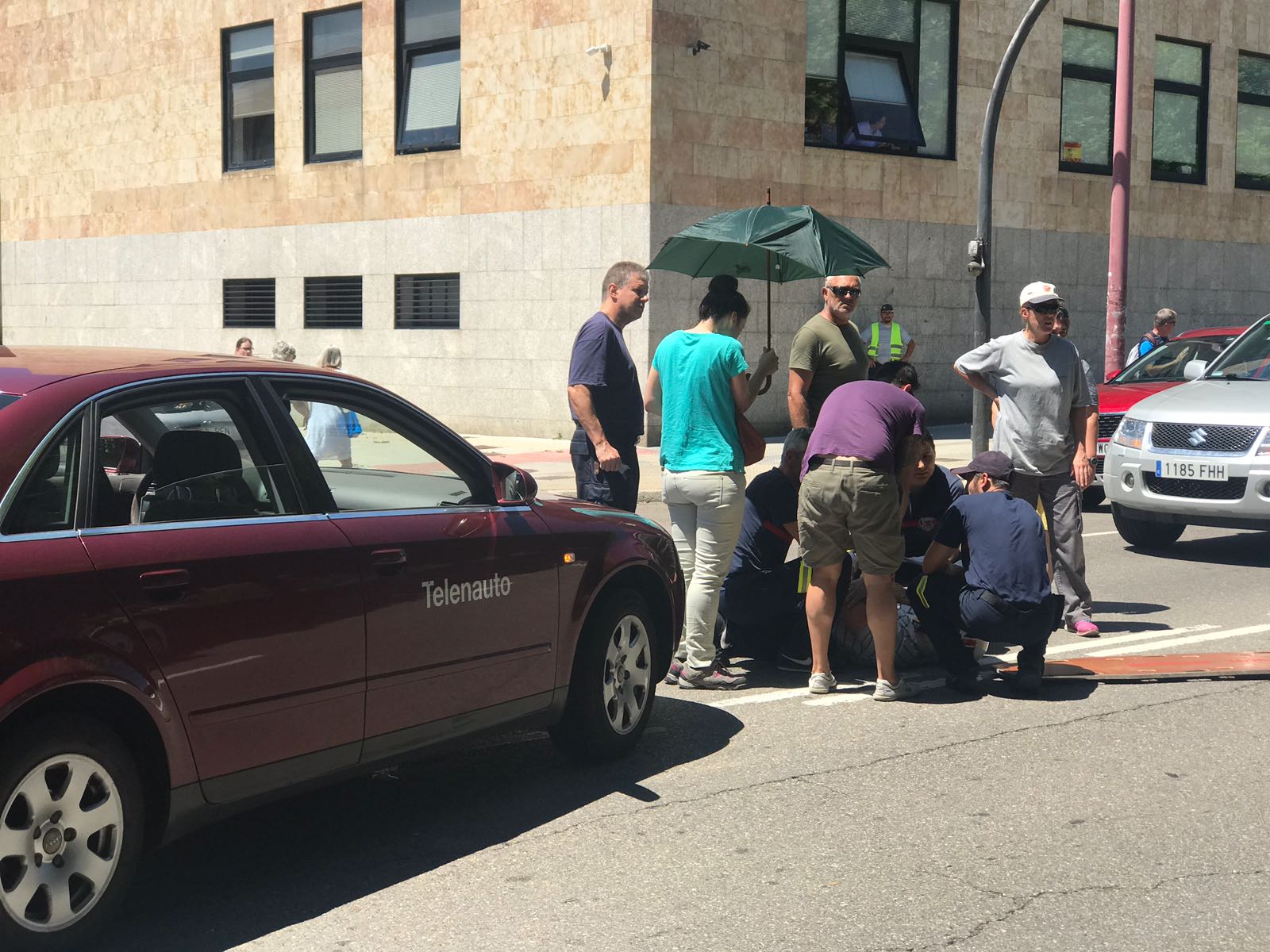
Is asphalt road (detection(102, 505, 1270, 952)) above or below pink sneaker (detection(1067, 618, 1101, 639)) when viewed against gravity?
below

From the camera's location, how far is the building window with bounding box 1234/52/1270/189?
26.3 m

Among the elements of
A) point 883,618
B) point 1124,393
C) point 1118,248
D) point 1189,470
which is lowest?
point 883,618

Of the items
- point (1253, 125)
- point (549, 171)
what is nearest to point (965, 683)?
point (549, 171)

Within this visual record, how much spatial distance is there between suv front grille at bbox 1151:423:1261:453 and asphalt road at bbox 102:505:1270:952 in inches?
154

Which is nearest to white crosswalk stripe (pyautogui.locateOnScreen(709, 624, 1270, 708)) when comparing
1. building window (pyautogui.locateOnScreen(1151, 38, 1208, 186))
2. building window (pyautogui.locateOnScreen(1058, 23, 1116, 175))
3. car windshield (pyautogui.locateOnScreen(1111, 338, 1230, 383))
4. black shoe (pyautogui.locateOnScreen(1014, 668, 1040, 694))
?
black shoe (pyautogui.locateOnScreen(1014, 668, 1040, 694))

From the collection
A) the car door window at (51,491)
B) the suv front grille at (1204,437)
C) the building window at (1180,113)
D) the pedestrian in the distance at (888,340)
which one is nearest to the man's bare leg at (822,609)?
the car door window at (51,491)

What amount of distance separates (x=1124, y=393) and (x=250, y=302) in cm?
1547

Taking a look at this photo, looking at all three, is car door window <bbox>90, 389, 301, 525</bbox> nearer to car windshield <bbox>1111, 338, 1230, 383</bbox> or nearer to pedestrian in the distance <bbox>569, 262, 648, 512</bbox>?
pedestrian in the distance <bbox>569, 262, 648, 512</bbox>

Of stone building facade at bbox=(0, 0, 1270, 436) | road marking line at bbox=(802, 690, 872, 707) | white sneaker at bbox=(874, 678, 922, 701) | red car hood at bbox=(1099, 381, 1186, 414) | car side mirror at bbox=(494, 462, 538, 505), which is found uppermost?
stone building facade at bbox=(0, 0, 1270, 436)

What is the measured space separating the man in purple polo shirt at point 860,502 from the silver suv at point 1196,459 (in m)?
4.52

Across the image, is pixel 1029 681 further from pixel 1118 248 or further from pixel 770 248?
pixel 1118 248

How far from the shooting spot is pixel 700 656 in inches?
274

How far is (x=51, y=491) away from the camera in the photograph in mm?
3928

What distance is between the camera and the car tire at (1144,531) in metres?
11.4
